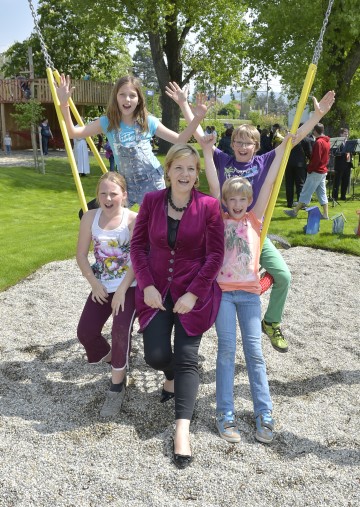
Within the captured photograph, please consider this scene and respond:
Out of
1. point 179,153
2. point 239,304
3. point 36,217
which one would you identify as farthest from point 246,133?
point 36,217

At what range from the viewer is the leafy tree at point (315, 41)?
46.8ft

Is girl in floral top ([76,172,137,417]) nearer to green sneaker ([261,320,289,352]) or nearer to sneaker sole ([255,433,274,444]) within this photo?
sneaker sole ([255,433,274,444])

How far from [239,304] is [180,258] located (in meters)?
0.53

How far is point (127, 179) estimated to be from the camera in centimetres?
390

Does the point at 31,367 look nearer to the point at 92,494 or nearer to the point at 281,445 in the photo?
the point at 92,494

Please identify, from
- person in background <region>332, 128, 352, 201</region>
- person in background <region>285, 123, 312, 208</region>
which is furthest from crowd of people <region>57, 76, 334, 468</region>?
person in background <region>332, 128, 352, 201</region>

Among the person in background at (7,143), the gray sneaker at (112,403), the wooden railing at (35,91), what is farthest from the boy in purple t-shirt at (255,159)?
the person in background at (7,143)

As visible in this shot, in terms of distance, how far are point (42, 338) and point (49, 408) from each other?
126 centimetres

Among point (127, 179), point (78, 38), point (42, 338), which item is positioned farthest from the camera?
point (78, 38)

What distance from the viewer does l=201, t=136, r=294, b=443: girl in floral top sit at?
3.22 m

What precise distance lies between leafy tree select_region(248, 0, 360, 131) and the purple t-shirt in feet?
39.1

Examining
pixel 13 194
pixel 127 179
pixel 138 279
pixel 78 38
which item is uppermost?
pixel 78 38

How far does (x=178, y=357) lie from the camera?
315cm

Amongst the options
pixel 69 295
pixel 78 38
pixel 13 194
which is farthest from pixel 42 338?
pixel 78 38
